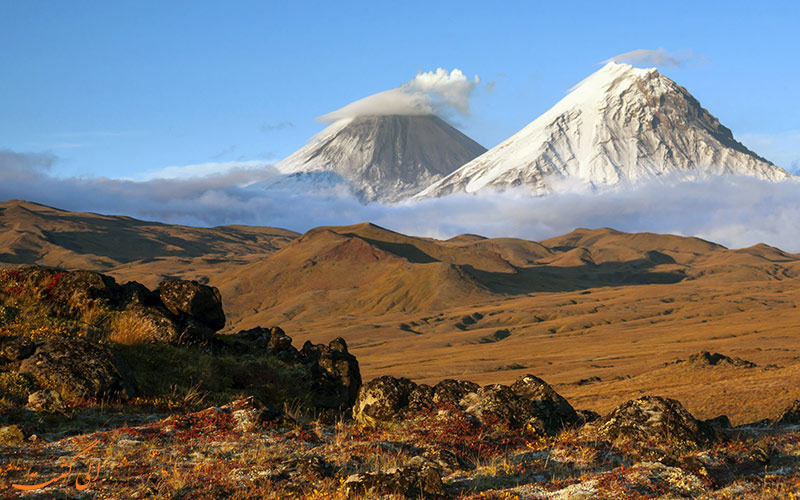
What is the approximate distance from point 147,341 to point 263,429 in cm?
563

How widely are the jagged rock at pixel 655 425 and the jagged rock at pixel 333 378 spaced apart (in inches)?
302

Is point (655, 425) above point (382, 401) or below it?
above

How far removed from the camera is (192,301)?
1820 centimetres

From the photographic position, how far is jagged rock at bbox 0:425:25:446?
9.98m

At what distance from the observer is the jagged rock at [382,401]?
12.3m

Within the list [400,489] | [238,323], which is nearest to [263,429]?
[400,489]

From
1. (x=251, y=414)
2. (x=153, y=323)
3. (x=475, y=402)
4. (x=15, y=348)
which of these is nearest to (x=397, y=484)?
(x=251, y=414)

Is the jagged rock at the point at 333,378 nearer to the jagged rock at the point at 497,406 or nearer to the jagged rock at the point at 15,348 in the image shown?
the jagged rock at the point at 497,406

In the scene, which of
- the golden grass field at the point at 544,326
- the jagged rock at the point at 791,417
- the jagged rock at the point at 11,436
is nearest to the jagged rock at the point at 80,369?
the jagged rock at the point at 11,436

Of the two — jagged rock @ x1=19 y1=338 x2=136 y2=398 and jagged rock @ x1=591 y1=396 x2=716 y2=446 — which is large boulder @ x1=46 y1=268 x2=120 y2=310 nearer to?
jagged rock @ x1=19 y1=338 x2=136 y2=398

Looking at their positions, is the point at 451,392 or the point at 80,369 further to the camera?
the point at 451,392

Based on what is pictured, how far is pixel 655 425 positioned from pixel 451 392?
341 cm

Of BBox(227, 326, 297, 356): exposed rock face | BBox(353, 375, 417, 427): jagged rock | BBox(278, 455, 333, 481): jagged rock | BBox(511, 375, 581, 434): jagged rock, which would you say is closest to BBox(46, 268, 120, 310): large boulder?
BBox(227, 326, 297, 356): exposed rock face

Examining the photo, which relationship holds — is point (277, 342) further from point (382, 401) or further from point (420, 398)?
point (420, 398)
